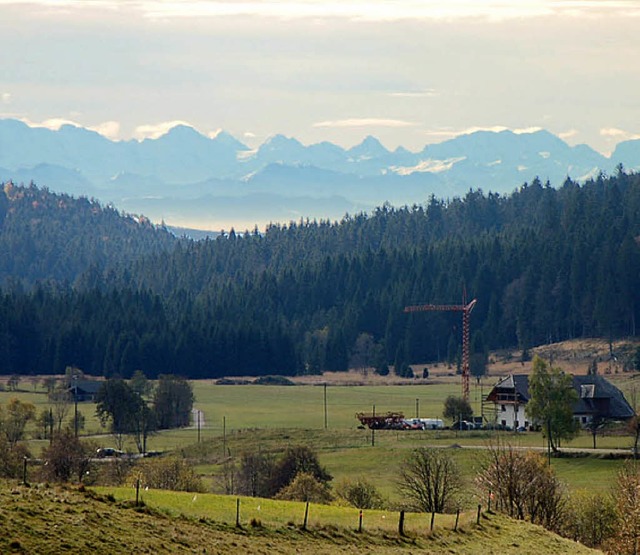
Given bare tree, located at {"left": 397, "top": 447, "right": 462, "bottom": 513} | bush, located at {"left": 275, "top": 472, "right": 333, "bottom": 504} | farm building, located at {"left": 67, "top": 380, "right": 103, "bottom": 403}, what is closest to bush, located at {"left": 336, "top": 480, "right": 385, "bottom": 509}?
bush, located at {"left": 275, "top": 472, "right": 333, "bottom": 504}

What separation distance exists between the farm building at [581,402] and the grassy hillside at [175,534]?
6713 centimetres

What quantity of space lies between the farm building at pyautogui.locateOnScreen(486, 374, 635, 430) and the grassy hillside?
67126mm

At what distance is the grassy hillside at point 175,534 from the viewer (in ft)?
106

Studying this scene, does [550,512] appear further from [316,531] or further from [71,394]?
[71,394]

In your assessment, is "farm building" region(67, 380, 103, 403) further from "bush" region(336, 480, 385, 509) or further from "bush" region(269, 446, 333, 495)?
"bush" region(336, 480, 385, 509)

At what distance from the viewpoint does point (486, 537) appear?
44.0 meters

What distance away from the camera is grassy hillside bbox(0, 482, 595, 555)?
3238 cm

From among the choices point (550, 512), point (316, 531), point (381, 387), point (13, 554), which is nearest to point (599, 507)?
point (550, 512)

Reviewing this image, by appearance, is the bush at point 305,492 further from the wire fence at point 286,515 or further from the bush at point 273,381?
the bush at point 273,381

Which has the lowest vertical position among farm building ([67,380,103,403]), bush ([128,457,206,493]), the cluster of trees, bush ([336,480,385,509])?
bush ([336,480,385,509])

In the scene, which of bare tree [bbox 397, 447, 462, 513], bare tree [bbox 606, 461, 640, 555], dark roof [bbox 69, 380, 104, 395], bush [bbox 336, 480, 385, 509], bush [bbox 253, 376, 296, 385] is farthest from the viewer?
bush [bbox 253, 376, 296, 385]

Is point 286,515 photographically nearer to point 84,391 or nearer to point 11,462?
point 11,462

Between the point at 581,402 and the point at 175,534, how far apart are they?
81511 mm

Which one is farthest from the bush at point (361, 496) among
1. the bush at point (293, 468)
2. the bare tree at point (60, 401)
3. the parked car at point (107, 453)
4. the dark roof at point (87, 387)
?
the dark roof at point (87, 387)
